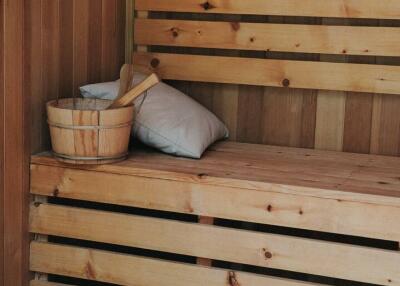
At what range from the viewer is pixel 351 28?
2809 mm

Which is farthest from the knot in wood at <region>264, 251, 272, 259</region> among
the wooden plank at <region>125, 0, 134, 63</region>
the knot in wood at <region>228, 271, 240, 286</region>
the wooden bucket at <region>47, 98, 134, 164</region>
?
the wooden plank at <region>125, 0, 134, 63</region>

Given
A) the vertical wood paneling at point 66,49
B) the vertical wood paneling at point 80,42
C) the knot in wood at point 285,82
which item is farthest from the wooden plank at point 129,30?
the knot in wood at point 285,82

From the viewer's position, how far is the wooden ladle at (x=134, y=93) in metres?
2.46

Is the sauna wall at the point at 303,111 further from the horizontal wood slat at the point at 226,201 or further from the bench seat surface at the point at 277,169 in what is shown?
the horizontal wood slat at the point at 226,201

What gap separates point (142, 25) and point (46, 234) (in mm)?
926

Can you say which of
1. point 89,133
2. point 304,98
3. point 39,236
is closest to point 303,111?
point 304,98

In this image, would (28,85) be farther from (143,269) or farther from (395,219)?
(395,219)

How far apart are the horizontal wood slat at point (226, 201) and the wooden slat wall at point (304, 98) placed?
2.26 ft

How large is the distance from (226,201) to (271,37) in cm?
78

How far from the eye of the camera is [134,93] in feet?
8.18

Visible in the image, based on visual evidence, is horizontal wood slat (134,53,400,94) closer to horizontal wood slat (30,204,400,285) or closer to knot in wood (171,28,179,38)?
knot in wood (171,28,179,38)

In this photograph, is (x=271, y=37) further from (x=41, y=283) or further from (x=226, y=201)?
(x=41, y=283)

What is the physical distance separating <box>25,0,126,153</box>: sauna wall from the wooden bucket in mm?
107

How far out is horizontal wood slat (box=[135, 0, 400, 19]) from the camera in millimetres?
2768
